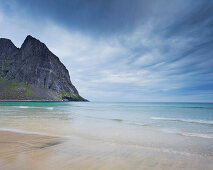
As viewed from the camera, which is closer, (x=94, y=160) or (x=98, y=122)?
(x=94, y=160)

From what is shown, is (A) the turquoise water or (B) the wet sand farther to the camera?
(A) the turquoise water

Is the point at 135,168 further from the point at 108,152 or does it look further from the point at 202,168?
the point at 202,168

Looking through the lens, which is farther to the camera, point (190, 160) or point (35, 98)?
point (35, 98)

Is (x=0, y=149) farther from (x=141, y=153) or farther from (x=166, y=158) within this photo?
(x=166, y=158)

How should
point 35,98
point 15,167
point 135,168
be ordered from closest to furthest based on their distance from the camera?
point 15,167
point 135,168
point 35,98

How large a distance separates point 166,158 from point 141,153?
1.18 metres

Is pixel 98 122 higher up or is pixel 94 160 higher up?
pixel 94 160

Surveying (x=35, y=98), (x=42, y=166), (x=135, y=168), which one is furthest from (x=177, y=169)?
(x=35, y=98)

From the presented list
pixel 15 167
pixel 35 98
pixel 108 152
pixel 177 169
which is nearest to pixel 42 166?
pixel 15 167

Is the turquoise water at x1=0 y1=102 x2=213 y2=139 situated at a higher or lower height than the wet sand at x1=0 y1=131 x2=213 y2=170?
lower

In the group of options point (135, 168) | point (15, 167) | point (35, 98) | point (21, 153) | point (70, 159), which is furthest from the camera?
point (35, 98)

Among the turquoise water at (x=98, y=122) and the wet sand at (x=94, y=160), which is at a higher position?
the wet sand at (x=94, y=160)

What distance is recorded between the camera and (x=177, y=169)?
17.0 ft

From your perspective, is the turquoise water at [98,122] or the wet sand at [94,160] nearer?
the wet sand at [94,160]
